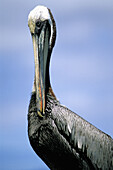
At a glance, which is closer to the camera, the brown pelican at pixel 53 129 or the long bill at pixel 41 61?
the brown pelican at pixel 53 129

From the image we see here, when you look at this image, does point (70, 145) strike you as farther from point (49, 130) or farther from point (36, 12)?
point (36, 12)

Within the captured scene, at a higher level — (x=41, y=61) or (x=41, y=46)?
(x=41, y=46)

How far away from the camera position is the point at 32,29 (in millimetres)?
7609

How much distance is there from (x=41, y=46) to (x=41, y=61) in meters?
0.20


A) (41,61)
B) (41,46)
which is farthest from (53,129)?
(41,46)

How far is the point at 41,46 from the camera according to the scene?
25.0 ft

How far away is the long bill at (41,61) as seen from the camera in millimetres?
7539

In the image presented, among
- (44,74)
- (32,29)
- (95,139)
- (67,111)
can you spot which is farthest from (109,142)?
(32,29)

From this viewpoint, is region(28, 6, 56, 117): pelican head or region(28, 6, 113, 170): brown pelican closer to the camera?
region(28, 6, 113, 170): brown pelican

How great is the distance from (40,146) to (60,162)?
1.10 feet

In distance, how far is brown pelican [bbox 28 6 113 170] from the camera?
742 centimetres

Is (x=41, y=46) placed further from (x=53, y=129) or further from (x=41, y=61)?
(x=53, y=129)

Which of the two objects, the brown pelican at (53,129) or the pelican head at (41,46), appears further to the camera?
the pelican head at (41,46)

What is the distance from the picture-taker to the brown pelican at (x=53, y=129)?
7.42 m
